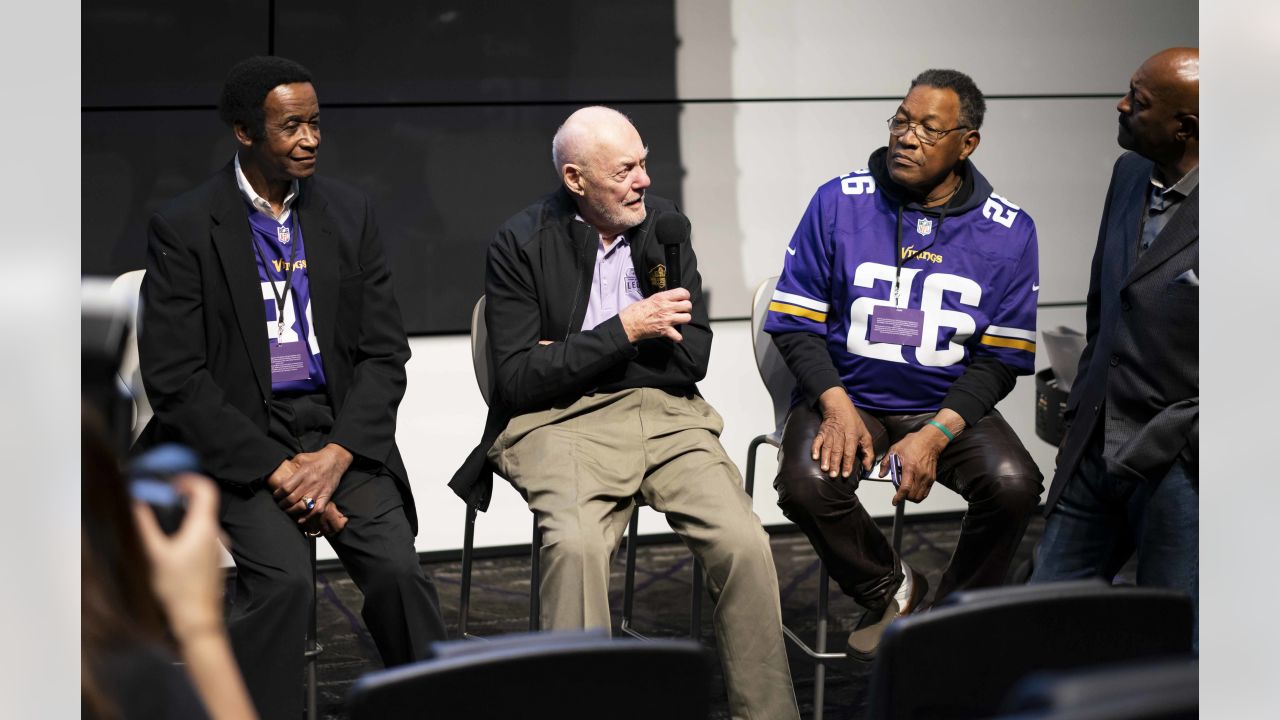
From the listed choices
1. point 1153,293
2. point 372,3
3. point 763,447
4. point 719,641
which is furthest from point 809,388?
point 372,3

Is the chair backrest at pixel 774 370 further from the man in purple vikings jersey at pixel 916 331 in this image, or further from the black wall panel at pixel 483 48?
the black wall panel at pixel 483 48

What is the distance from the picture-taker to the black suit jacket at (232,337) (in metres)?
2.59

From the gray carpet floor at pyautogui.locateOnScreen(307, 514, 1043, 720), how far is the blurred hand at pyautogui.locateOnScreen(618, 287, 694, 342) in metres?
0.87

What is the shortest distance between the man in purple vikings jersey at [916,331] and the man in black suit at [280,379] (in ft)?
3.03

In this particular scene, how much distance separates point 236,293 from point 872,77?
2.54 metres

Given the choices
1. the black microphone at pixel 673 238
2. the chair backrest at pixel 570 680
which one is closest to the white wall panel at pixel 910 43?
the black microphone at pixel 673 238

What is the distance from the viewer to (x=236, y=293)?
2635mm

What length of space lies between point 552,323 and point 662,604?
3.83 ft

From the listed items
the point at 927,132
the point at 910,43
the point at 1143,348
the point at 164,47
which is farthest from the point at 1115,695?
the point at 910,43

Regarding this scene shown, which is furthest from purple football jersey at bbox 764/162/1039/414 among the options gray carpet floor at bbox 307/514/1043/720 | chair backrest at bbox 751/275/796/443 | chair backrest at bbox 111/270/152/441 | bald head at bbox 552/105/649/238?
chair backrest at bbox 111/270/152/441

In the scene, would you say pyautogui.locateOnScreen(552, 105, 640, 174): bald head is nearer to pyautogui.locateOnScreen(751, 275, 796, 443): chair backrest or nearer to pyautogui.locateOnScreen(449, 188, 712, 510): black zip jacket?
pyautogui.locateOnScreen(449, 188, 712, 510): black zip jacket

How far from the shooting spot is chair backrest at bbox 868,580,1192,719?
4.51 feet

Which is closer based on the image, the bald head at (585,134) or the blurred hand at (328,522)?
the blurred hand at (328,522)

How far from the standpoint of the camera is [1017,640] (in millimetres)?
1406
